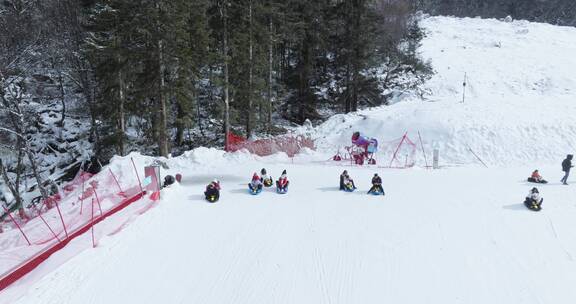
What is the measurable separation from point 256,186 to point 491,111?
16196 mm

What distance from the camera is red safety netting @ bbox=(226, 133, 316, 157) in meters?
18.4

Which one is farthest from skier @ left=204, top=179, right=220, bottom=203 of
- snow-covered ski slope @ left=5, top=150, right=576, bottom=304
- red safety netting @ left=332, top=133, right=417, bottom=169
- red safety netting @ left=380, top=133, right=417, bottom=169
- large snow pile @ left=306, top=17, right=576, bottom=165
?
large snow pile @ left=306, top=17, right=576, bottom=165

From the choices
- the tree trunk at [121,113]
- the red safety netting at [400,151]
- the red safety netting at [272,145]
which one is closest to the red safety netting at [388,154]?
the red safety netting at [400,151]

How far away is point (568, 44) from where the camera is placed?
123 feet

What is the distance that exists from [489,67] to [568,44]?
42.0 feet

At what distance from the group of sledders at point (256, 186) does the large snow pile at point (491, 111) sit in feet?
28.3

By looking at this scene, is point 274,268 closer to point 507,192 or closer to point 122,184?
point 122,184

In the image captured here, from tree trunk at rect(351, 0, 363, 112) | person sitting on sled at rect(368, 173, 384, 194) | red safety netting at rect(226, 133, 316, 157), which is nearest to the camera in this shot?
person sitting on sled at rect(368, 173, 384, 194)

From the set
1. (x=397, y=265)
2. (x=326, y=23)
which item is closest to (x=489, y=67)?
(x=326, y=23)

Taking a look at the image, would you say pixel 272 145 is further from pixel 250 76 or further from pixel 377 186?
pixel 377 186

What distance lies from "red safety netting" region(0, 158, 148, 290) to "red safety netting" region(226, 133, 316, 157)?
6.35 meters

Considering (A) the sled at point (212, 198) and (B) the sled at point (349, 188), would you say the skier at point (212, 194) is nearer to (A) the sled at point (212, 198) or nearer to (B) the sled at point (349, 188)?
(A) the sled at point (212, 198)

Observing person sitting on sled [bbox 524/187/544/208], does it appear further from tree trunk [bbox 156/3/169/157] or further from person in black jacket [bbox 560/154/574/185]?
tree trunk [bbox 156/3/169/157]

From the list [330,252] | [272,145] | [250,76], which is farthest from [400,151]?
[330,252]
